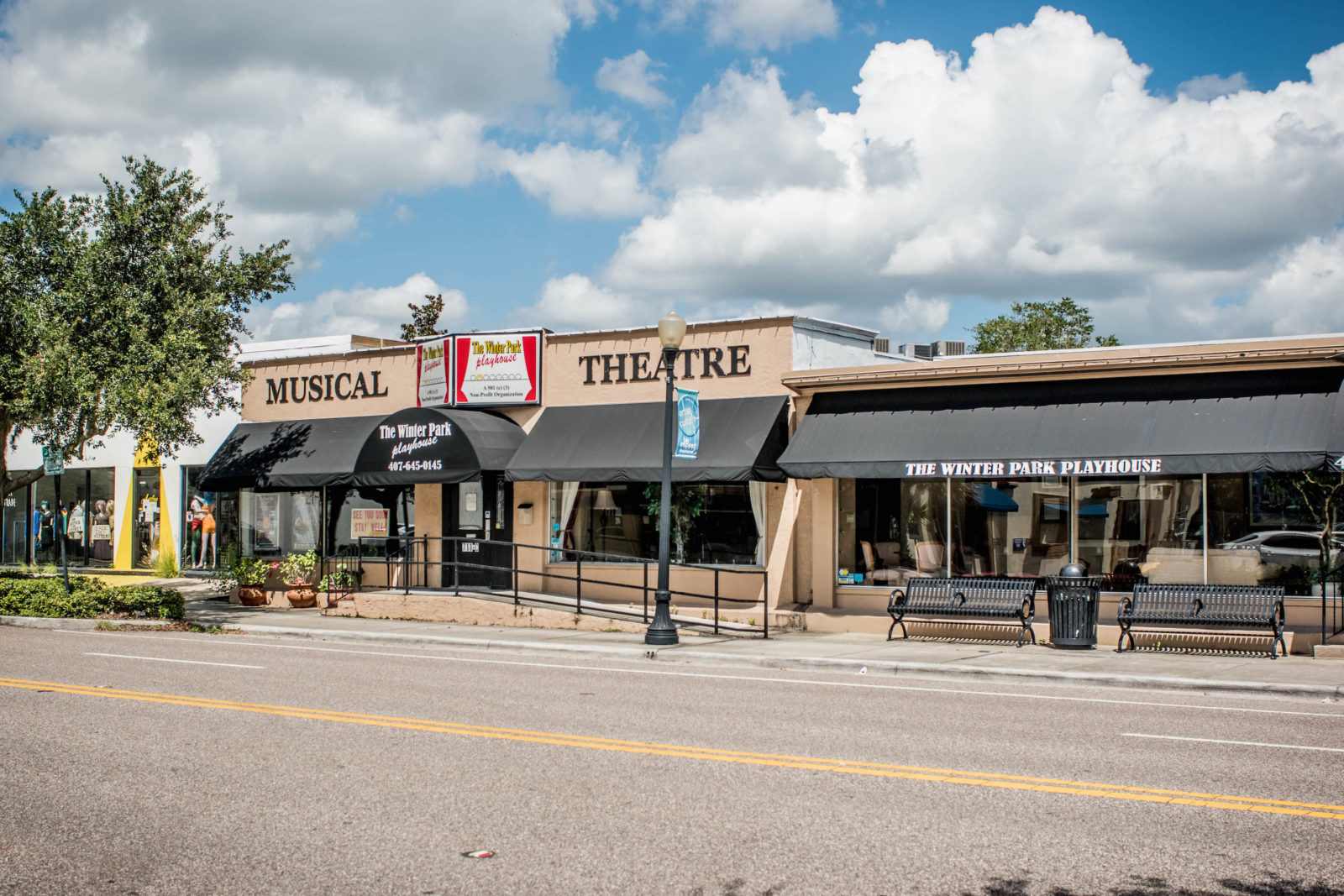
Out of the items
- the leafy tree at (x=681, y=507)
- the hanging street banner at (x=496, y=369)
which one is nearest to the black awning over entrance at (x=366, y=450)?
the hanging street banner at (x=496, y=369)

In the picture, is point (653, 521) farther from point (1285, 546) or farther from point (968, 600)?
point (1285, 546)

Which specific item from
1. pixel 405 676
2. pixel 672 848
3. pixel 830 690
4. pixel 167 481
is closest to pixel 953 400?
pixel 830 690

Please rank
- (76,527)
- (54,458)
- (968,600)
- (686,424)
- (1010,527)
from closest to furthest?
(968,600) → (686,424) → (1010,527) → (54,458) → (76,527)

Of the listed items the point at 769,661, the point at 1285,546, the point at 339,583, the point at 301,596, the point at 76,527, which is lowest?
the point at 769,661

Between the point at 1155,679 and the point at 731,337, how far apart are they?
32.3 feet

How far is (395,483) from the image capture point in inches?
874

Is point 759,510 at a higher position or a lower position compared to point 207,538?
higher

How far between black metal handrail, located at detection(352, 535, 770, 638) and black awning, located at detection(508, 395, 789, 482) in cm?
144

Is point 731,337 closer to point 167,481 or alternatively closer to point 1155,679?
point 1155,679

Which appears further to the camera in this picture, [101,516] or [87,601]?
[101,516]

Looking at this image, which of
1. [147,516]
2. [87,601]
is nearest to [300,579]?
[87,601]

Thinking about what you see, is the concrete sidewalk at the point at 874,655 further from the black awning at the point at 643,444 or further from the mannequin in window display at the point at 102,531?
the mannequin in window display at the point at 102,531

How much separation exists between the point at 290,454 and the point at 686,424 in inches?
414

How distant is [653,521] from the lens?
70.6ft
